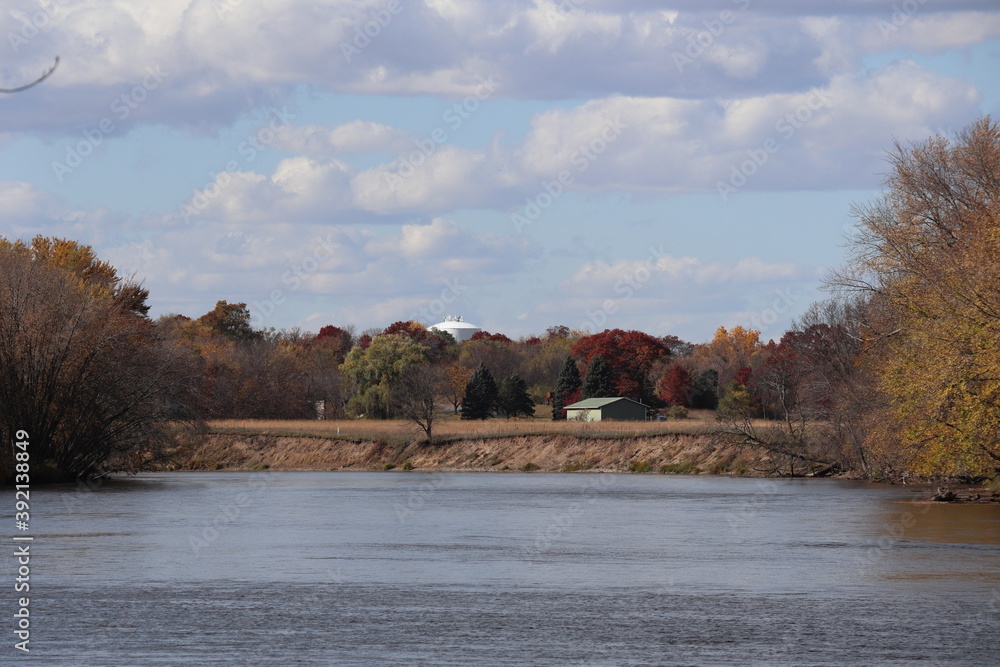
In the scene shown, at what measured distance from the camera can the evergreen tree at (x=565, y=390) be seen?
137525mm

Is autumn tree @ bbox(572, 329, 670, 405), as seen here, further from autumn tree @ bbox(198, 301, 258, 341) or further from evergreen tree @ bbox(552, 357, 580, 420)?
autumn tree @ bbox(198, 301, 258, 341)

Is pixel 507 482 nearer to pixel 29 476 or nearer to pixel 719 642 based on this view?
pixel 29 476

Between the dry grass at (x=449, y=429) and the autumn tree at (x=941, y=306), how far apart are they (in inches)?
1226

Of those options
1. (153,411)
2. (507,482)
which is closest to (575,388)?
(507,482)

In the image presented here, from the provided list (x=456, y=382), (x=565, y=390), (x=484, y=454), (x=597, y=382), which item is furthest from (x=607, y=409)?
(x=484, y=454)

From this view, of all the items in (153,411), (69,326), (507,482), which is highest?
(69,326)

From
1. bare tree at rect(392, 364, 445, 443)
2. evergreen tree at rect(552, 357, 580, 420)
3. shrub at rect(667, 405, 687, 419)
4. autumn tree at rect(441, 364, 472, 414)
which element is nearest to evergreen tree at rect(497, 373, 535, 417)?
evergreen tree at rect(552, 357, 580, 420)

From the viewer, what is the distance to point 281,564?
27547 millimetres

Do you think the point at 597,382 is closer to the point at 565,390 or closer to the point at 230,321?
the point at 565,390

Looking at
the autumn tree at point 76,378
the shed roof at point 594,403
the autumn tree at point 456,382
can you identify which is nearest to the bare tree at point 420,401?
the autumn tree at point 76,378

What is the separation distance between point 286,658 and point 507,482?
180ft

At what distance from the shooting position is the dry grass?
87.9 meters

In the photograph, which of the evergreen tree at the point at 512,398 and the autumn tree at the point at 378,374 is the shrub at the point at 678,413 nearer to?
the evergreen tree at the point at 512,398

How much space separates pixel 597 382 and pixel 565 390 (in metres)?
4.94
